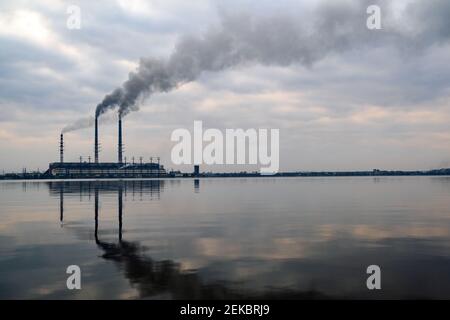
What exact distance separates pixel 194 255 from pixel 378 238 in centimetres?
1145

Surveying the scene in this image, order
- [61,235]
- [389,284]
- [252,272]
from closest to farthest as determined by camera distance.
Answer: [389,284], [252,272], [61,235]

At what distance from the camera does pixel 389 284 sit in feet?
50.1

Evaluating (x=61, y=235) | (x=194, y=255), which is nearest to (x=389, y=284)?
(x=194, y=255)

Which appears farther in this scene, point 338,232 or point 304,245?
point 338,232

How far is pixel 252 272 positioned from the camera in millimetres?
16984

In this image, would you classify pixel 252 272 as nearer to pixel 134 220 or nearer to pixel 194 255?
pixel 194 255

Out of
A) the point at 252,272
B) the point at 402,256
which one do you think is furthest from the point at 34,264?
the point at 402,256
